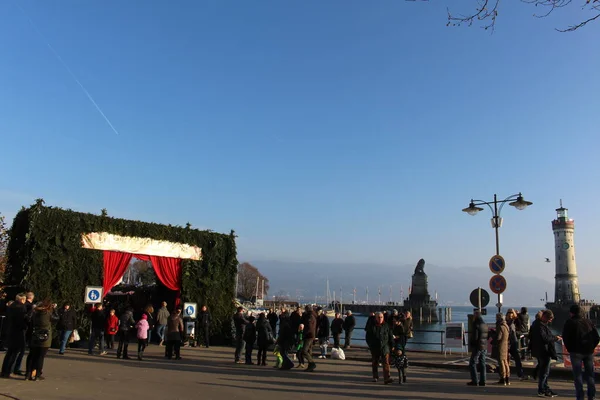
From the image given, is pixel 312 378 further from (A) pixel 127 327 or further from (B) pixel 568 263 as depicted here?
(B) pixel 568 263

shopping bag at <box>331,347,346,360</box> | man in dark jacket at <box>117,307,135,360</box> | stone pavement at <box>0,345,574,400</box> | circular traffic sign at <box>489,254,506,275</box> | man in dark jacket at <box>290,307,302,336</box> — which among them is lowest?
stone pavement at <box>0,345,574,400</box>

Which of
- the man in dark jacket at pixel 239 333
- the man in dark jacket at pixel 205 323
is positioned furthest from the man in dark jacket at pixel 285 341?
the man in dark jacket at pixel 205 323

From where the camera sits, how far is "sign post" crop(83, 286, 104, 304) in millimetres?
17219

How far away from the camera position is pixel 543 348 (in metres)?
10.1

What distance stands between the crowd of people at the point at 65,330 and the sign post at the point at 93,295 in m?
0.21

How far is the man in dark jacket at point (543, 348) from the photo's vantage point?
32.3 feet

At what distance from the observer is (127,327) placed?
14797mm

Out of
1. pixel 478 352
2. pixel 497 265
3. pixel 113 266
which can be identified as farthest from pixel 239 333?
pixel 497 265

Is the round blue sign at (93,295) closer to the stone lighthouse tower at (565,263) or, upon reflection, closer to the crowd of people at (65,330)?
the crowd of people at (65,330)

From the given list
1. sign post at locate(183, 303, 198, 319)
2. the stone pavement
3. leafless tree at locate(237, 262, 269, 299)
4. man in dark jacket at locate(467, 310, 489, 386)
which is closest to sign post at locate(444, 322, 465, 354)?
the stone pavement

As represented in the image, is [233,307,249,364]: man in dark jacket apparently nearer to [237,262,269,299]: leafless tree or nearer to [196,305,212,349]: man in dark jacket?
[196,305,212,349]: man in dark jacket

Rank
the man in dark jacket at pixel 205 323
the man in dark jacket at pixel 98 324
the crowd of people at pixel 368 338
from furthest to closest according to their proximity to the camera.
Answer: the man in dark jacket at pixel 205 323 → the man in dark jacket at pixel 98 324 → the crowd of people at pixel 368 338

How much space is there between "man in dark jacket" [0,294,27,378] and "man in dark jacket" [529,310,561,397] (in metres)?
10.4

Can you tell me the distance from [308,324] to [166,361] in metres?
4.35
